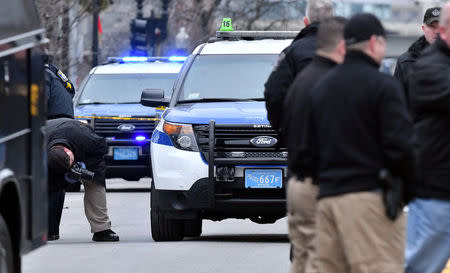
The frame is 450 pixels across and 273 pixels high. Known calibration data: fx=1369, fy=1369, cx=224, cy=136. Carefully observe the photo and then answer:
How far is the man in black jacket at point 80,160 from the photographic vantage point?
13.3m

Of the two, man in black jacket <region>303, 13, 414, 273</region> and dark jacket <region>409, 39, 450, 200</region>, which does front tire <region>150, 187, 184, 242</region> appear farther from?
man in black jacket <region>303, 13, 414, 273</region>

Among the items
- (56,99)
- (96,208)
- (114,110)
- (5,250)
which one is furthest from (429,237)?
(114,110)

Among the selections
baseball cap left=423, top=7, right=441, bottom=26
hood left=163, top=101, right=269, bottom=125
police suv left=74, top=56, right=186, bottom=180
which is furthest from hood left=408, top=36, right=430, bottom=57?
police suv left=74, top=56, right=186, bottom=180

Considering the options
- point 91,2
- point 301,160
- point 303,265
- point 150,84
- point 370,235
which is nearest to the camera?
point 370,235

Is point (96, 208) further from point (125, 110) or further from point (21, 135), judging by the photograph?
point (125, 110)

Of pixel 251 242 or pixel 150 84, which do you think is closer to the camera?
pixel 251 242

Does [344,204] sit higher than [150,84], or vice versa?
[344,204]

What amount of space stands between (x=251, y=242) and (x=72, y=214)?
516cm

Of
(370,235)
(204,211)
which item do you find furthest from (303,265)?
(204,211)

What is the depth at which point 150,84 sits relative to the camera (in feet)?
73.6

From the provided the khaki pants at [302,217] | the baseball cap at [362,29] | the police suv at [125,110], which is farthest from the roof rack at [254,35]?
the baseball cap at [362,29]

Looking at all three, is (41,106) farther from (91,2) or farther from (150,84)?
(91,2)

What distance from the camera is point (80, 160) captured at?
13734mm

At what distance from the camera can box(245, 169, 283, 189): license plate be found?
1289 centimetres
